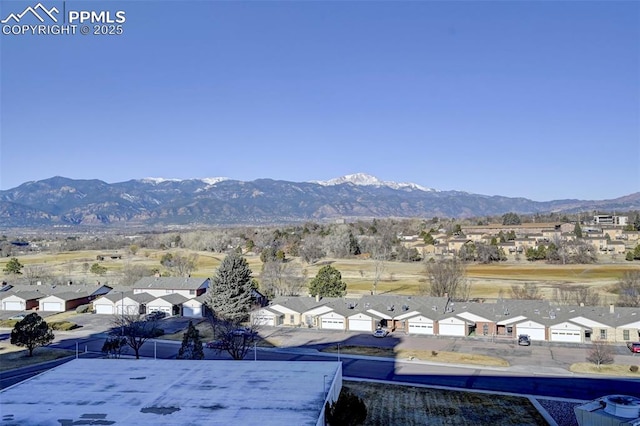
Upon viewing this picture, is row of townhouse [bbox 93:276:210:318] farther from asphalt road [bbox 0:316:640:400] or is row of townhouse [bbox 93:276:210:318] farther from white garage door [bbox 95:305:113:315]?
asphalt road [bbox 0:316:640:400]

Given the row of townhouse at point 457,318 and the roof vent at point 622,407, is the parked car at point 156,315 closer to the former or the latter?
the row of townhouse at point 457,318

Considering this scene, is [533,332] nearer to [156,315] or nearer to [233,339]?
[233,339]

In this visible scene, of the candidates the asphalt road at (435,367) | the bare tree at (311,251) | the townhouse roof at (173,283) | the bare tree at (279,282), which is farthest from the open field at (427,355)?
the bare tree at (311,251)

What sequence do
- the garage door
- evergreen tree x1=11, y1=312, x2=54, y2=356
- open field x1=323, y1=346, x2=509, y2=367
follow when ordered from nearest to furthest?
open field x1=323, y1=346, x2=509, y2=367 < evergreen tree x1=11, y1=312, x2=54, y2=356 < the garage door

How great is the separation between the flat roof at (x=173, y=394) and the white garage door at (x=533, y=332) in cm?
2230

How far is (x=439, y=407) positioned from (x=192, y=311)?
3545 centimetres

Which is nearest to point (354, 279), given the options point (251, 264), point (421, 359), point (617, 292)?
point (251, 264)

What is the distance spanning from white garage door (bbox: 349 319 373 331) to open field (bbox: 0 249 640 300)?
810 inches

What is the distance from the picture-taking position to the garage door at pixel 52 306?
201ft

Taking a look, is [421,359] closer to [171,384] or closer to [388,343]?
[388,343]

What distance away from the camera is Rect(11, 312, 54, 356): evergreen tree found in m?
38.8

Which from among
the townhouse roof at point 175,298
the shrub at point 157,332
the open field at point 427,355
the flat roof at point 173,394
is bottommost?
the open field at point 427,355

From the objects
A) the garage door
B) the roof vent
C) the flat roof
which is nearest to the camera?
the flat roof

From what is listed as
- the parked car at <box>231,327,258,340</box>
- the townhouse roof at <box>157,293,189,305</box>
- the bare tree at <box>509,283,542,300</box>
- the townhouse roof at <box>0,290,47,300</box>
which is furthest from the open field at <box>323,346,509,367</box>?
the townhouse roof at <box>0,290,47,300</box>
